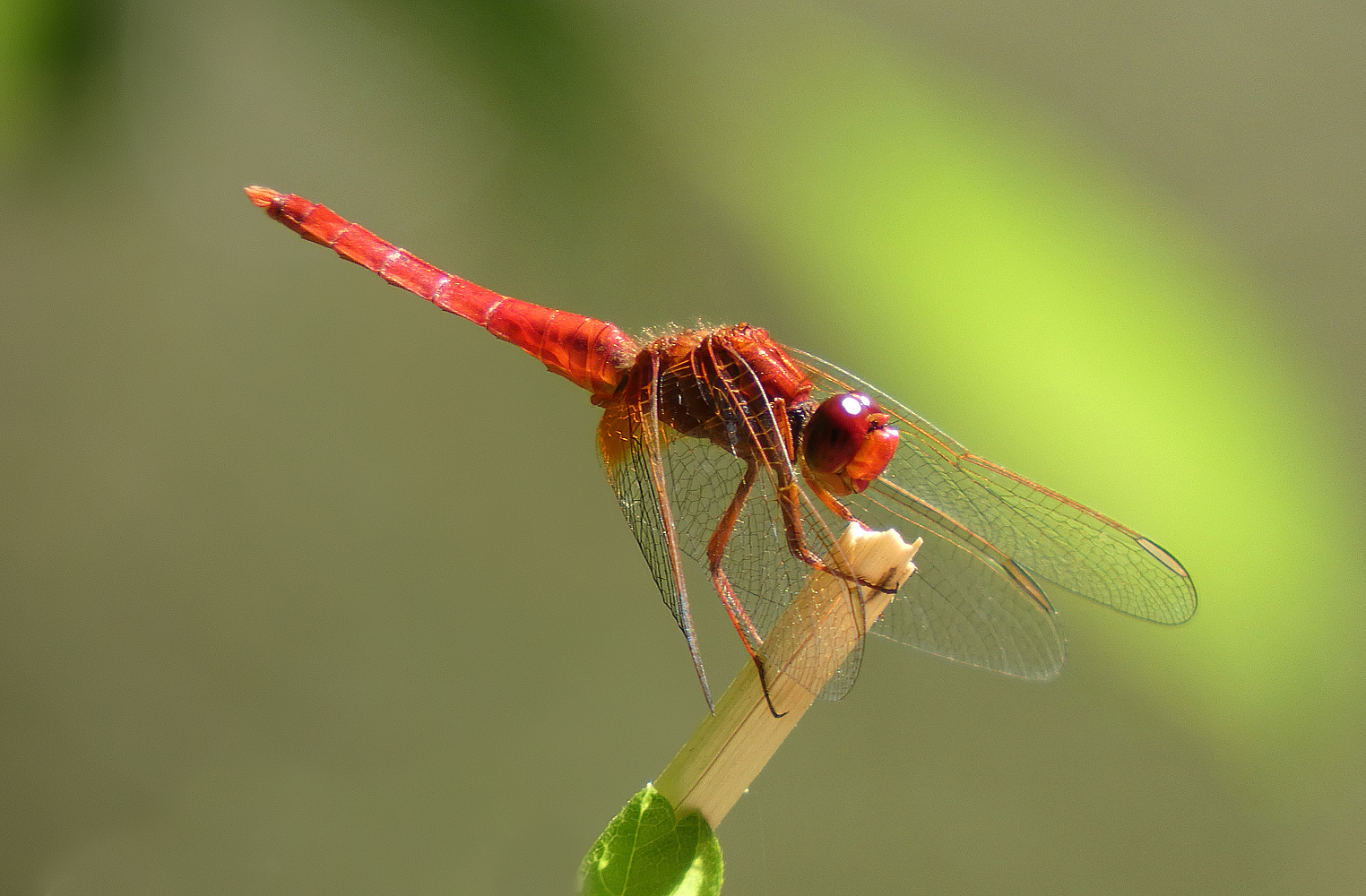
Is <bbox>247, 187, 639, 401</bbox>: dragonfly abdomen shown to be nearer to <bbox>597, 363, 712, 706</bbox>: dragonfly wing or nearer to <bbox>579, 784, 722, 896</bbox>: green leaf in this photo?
<bbox>597, 363, 712, 706</bbox>: dragonfly wing

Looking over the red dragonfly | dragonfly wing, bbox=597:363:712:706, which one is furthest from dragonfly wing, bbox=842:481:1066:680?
dragonfly wing, bbox=597:363:712:706

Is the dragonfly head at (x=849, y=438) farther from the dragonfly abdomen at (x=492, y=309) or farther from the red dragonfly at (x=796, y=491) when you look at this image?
the dragonfly abdomen at (x=492, y=309)

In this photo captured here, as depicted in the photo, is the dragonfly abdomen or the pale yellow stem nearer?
the pale yellow stem

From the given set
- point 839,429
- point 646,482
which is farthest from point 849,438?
point 646,482

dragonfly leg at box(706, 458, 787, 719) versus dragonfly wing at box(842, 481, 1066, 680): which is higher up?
dragonfly wing at box(842, 481, 1066, 680)

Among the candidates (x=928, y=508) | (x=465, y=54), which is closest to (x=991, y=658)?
(x=928, y=508)

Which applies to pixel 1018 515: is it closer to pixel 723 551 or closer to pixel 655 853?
pixel 723 551

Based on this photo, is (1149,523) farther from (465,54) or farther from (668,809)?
(465,54)
